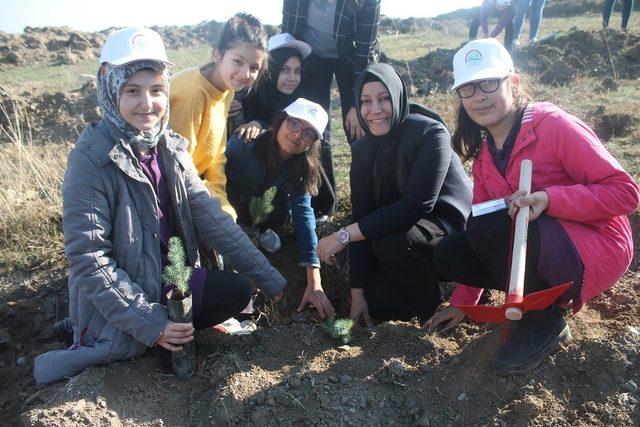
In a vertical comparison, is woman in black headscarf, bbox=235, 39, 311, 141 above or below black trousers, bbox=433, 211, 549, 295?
above

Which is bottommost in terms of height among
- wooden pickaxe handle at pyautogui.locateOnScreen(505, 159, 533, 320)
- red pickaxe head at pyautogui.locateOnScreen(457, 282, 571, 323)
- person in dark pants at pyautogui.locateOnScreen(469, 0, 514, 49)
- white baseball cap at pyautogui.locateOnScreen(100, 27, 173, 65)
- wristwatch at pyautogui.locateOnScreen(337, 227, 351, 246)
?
wristwatch at pyautogui.locateOnScreen(337, 227, 351, 246)

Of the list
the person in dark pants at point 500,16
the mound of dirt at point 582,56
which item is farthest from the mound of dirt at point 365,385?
the person in dark pants at point 500,16

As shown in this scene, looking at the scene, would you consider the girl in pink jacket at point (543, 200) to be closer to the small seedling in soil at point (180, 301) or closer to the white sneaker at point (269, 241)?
the small seedling in soil at point (180, 301)

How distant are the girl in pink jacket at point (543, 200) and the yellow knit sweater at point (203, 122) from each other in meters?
1.51

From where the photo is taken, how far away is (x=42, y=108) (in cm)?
928

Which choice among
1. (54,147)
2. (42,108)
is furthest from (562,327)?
(42,108)

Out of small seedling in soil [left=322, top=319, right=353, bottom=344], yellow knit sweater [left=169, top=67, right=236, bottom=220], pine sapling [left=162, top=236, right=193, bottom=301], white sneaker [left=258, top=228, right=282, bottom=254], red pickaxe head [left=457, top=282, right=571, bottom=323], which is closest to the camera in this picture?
red pickaxe head [left=457, top=282, right=571, bottom=323]

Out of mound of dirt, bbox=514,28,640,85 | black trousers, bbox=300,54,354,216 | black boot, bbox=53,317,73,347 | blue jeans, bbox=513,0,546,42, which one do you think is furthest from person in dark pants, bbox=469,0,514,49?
black boot, bbox=53,317,73,347

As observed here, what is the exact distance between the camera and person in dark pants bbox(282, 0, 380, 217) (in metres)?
3.81

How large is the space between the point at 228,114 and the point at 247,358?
69.7 inches

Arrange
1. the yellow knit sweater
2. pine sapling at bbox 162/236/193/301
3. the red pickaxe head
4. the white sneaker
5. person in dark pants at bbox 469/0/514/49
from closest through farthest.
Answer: the red pickaxe head, pine sapling at bbox 162/236/193/301, the yellow knit sweater, the white sneaker, person in dark pants at bbox 469/0/514/49

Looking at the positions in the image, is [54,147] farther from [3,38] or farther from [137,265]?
[3,38]

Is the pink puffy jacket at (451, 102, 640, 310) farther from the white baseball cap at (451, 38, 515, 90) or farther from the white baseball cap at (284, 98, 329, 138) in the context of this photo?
the white baseball cap at (284, 98, 329, 138)

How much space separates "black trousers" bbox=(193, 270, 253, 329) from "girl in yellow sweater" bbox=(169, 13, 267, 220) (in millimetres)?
522
